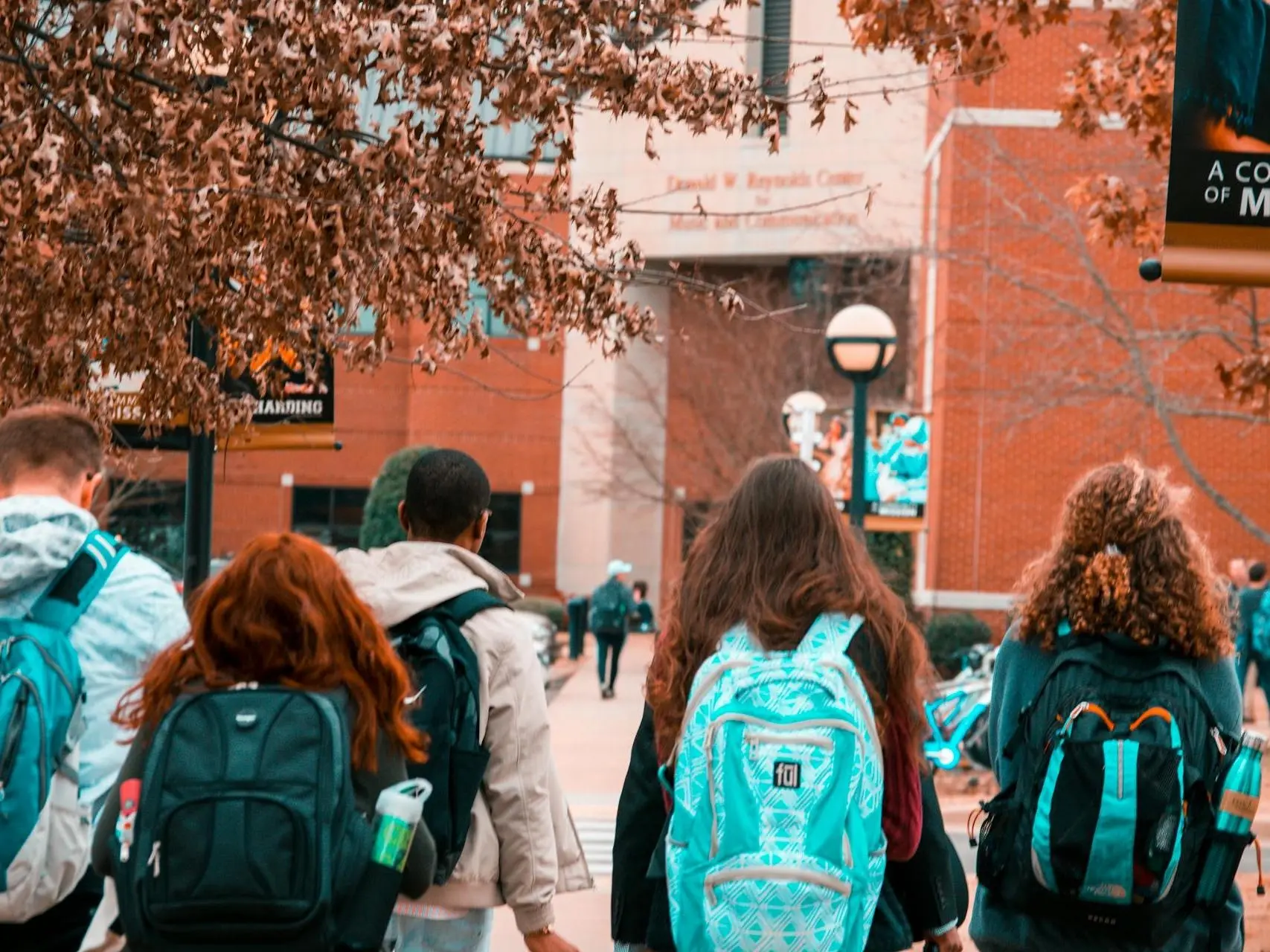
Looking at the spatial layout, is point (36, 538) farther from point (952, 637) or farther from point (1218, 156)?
point (952, 637)

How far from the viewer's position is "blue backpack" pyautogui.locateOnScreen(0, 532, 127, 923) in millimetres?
4098

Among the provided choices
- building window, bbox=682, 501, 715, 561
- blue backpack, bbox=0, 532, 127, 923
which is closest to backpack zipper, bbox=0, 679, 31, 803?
blue backpack, bbox=0, 532, 127, 923

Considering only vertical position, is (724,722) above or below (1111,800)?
above

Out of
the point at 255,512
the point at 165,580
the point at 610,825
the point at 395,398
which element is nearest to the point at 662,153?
the point at 395,398

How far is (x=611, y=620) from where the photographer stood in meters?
25.0

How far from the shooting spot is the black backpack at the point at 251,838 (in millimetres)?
3396

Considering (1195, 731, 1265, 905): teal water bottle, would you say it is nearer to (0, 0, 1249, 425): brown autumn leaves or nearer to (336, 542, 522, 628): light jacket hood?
(336, 542, 522, 628): light jacket hood

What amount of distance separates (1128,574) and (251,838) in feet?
7.50

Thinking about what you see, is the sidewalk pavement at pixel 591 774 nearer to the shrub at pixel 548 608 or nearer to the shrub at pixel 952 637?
the shrub at pixel 952 637

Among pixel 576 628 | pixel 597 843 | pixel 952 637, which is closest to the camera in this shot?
pixel 597 843

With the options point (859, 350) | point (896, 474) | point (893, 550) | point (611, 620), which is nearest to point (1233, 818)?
point (859, 350)

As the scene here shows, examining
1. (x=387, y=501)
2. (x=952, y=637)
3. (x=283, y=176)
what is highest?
(x=283, y=176)

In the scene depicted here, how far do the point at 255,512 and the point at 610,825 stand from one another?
128 feet

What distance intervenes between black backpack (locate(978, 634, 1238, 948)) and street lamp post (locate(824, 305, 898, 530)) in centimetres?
963
